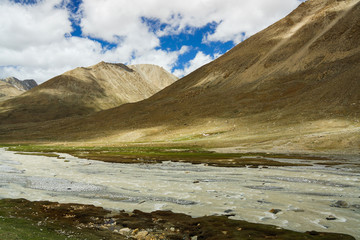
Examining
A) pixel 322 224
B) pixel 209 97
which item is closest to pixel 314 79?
pixel 209 97

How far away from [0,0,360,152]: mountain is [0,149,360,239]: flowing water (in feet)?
106

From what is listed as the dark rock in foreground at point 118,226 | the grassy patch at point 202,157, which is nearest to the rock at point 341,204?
the dark rock in foreground at point 118,226

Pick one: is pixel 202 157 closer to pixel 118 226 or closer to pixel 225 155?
pixel 225 155

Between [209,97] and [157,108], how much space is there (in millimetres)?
25829

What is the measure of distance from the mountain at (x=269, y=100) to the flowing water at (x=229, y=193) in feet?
106

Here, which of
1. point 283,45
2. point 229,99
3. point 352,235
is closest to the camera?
point 352,235

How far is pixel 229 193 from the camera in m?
20.8

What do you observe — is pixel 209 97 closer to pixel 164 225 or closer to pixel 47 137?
pixel 47 137

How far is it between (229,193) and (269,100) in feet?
315

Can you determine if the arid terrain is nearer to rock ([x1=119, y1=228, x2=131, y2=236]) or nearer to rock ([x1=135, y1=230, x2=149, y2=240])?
rock ([x1=135, y1=230, x2=149, y2=240])

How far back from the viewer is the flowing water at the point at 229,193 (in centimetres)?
1463

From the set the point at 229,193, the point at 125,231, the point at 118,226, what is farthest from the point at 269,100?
the point at 125,231

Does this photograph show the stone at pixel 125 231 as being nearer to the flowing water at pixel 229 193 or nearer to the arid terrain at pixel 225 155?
the arid terrain at pixel 225 155

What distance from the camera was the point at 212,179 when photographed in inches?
1065
